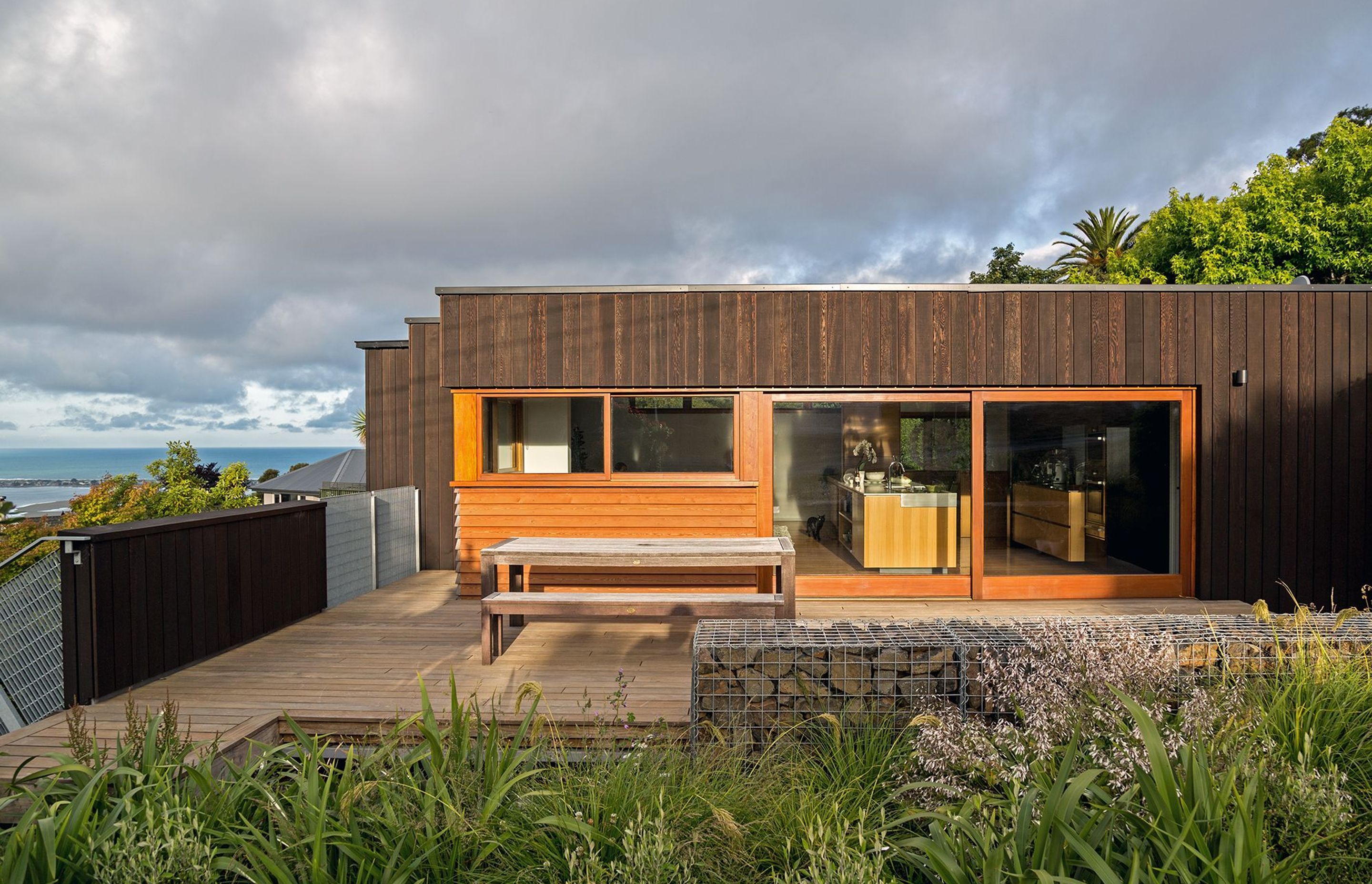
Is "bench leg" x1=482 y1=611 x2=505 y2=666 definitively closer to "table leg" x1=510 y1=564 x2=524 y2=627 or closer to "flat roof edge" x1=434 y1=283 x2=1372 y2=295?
"table leg" x1=510 y1=564 x2=524 y2=627

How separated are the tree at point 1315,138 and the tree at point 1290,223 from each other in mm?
5807

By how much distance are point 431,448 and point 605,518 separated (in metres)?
2.74

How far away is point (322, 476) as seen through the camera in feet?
51.0

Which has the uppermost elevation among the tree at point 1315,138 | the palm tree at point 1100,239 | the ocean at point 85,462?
the tree at point 1315,138

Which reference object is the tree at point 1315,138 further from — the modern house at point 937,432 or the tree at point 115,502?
the tree at point 115,502

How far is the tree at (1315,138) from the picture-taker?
25531 mm

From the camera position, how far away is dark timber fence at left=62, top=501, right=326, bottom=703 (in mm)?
3689

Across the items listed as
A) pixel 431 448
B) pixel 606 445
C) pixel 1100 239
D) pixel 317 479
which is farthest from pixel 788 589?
pixel 1100 239

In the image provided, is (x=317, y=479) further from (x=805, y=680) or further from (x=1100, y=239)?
(x=1100, y=239)

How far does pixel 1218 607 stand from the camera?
5.57 meters

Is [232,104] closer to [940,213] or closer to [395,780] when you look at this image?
[395,780]

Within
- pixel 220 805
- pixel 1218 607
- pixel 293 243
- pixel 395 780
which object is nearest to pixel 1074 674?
pixel 395 780

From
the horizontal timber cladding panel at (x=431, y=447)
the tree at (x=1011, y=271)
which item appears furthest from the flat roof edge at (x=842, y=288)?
the tree at (x=1011, y=271)

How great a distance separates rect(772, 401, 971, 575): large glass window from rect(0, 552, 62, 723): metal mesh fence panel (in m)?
4.85
